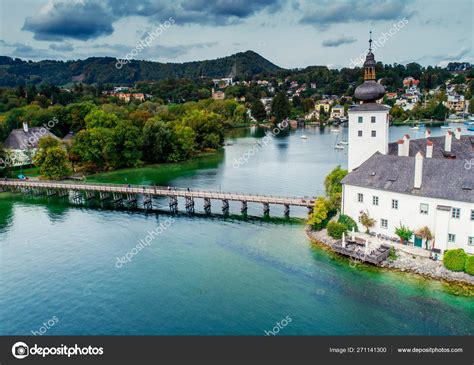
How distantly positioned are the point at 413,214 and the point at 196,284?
18886 mm

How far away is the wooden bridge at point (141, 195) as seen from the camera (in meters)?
51.8

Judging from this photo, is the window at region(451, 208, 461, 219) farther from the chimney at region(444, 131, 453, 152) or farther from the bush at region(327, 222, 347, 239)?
the chimney at region(444, 131, 453, 152)

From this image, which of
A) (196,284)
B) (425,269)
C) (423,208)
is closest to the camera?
(425,269)

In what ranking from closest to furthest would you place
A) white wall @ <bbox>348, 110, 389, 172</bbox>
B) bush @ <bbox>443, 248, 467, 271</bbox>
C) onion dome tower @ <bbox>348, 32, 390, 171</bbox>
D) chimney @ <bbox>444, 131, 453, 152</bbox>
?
1. bush @ <bbox>443, 248, 467, 271</bbox>
2. onion dome tower @ <bbox>348, 32, 390, 171</bbox>
3. white wall @ <bbox>348, 110, 389, 172</bbox>
4. chimney @ <bbox>444, 131, 453, 152</bbox>

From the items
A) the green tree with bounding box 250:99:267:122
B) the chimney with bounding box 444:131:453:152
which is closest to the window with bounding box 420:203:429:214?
the chimney with bounding box 444:131:453:152

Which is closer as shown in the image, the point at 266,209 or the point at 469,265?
the point at 469,265

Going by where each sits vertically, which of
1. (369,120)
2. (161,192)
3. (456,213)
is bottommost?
(161,192)

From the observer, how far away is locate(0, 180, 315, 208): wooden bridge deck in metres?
50.6

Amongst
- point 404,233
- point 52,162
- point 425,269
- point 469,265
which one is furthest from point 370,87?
point 52,162

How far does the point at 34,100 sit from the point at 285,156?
9434 cm

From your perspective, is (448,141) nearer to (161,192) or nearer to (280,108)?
(161,192)

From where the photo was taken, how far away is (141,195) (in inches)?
2547

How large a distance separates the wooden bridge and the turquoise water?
2.07 m

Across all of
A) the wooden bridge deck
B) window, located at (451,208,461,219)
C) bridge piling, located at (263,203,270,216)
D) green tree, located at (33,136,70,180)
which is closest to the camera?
window, located at (451,208,461,219)
